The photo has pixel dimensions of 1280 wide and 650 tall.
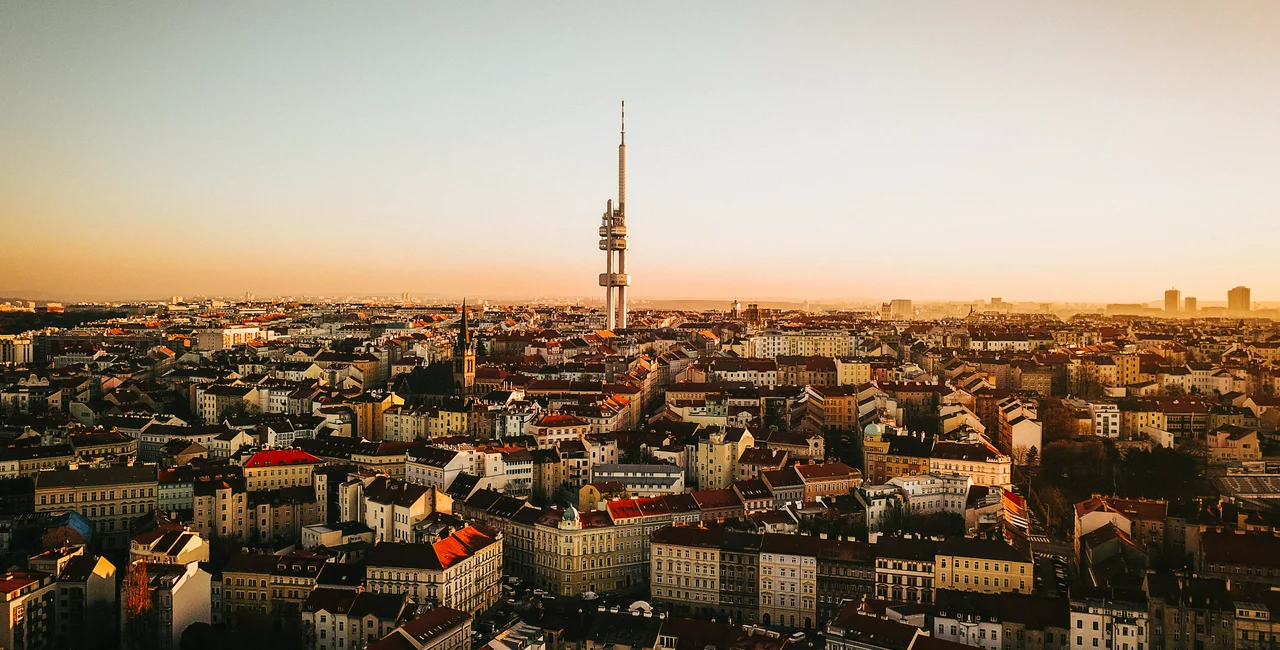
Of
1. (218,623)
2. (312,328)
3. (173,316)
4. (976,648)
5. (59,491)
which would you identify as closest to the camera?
(976,648)

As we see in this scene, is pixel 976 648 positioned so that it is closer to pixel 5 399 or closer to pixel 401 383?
pixel 401 383

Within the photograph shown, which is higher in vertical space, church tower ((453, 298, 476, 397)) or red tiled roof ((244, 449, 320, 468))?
church tower ((453, 298, 476, 397))

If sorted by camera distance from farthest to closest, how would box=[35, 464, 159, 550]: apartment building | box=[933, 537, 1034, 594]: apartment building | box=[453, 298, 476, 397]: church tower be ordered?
box=[453, 298, 476, 397]: church tower, box=[35, 464, 159, 550]: apartment building, box=[933, 537, 1034, 594]: apartment building

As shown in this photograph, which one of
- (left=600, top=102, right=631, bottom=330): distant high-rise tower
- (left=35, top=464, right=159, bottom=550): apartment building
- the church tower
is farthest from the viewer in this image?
(left=600, top=102, right=631, bottom=330): distant high-rise tower

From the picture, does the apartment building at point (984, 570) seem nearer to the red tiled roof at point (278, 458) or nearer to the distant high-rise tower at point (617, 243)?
the red tiled roof at point (278, 458)

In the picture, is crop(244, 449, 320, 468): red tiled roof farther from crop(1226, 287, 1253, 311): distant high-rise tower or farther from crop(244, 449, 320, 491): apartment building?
crop(1226, 287, 1253, 311): distant high-rise tower

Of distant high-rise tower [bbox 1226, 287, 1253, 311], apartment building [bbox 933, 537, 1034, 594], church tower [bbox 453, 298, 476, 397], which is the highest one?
distant high-rise tower [bbox 1226, 287, 1253, 311]

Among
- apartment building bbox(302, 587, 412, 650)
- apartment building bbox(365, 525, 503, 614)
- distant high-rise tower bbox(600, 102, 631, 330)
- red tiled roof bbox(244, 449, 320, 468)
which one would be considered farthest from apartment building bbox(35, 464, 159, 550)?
distant high-rise tower bbox(600, 102, 631, 330)

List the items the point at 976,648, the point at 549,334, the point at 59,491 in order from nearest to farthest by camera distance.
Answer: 1. the point at 976,648
2. the point at 59,491
3. the point at 549,334

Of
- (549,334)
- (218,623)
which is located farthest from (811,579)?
(549,334)
